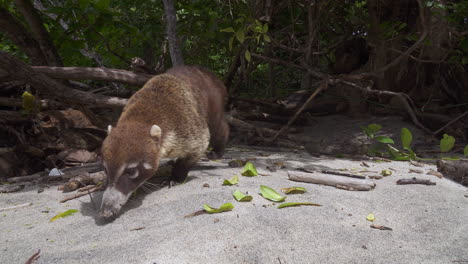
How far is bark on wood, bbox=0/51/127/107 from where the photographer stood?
3.82 meters

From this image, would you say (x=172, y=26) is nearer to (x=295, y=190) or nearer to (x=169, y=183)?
(x=169, y=183)

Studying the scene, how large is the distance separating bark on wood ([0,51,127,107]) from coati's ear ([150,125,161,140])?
197 cm

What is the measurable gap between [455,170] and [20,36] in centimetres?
598

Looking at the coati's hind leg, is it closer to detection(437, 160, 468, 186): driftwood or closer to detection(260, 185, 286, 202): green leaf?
detection(260, 185, 286, 202): green leaf

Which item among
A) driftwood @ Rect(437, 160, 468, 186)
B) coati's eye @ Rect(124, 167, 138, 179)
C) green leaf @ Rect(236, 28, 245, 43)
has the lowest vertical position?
coati's eye @ Rect(124, 167, 138, 179)

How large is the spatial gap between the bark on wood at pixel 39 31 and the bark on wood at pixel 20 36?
7 centimetres

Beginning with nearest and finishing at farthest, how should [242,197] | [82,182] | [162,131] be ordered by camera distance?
[242,197] → [162,131] → [82,182]

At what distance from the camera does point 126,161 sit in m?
2.74

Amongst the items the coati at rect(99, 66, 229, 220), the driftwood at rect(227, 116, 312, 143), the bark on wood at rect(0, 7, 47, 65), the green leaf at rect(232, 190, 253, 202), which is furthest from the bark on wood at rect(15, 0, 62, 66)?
the green leaf at rect(232, 190, 253, 202)

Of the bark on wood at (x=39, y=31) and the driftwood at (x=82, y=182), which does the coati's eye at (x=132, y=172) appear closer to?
the driftwood at (x=82, y=182)

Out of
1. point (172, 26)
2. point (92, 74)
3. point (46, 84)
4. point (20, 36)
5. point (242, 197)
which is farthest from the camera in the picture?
point (172, 26)

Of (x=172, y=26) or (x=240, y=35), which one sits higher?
(x=172, y=26)

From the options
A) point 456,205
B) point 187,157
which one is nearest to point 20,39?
point 187,157

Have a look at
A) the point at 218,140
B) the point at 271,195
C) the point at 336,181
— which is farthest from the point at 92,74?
the point at 336,181
